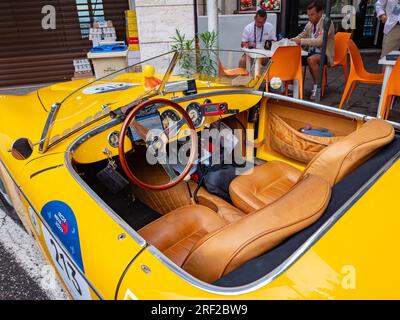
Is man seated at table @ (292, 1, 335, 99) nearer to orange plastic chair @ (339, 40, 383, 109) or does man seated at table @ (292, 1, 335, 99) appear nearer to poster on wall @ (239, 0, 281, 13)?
orange plastic chair @ (339, 40, 383, 109)

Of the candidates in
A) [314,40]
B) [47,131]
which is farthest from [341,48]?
[47,131]

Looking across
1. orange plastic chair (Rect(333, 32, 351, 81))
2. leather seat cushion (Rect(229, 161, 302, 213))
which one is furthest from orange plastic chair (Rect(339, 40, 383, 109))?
leather seat cushion (Rect(229, 161, 302, 213))

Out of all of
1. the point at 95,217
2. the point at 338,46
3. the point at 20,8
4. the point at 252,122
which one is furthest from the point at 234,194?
the point at 20,8

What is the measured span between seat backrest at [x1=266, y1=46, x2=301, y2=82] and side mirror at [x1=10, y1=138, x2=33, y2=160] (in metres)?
3.45

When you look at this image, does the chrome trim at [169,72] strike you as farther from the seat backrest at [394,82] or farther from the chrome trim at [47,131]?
the seat backrest at [394,82]

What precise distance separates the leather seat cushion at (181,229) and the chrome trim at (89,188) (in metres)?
0.51

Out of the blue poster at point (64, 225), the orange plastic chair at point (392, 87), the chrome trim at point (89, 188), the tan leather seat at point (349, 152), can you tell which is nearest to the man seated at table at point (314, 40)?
the orange plastic chair at point (392, 87)

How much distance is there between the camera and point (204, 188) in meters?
2.54

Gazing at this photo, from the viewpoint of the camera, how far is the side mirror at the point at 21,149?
74.3 inches

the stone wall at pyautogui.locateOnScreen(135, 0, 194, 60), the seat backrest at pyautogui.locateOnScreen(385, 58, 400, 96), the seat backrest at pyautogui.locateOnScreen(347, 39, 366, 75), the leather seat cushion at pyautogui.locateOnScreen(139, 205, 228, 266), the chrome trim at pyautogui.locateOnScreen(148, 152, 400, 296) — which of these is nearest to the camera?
the chrome trim at pyautogui.locateOnScreen(148, 152, 400, 296)

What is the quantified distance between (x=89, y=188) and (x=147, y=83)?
3.72 feet

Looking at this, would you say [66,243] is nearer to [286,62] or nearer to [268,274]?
[268,274]

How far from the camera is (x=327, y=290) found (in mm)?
1012

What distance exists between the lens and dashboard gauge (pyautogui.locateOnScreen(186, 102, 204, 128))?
2518 mm
